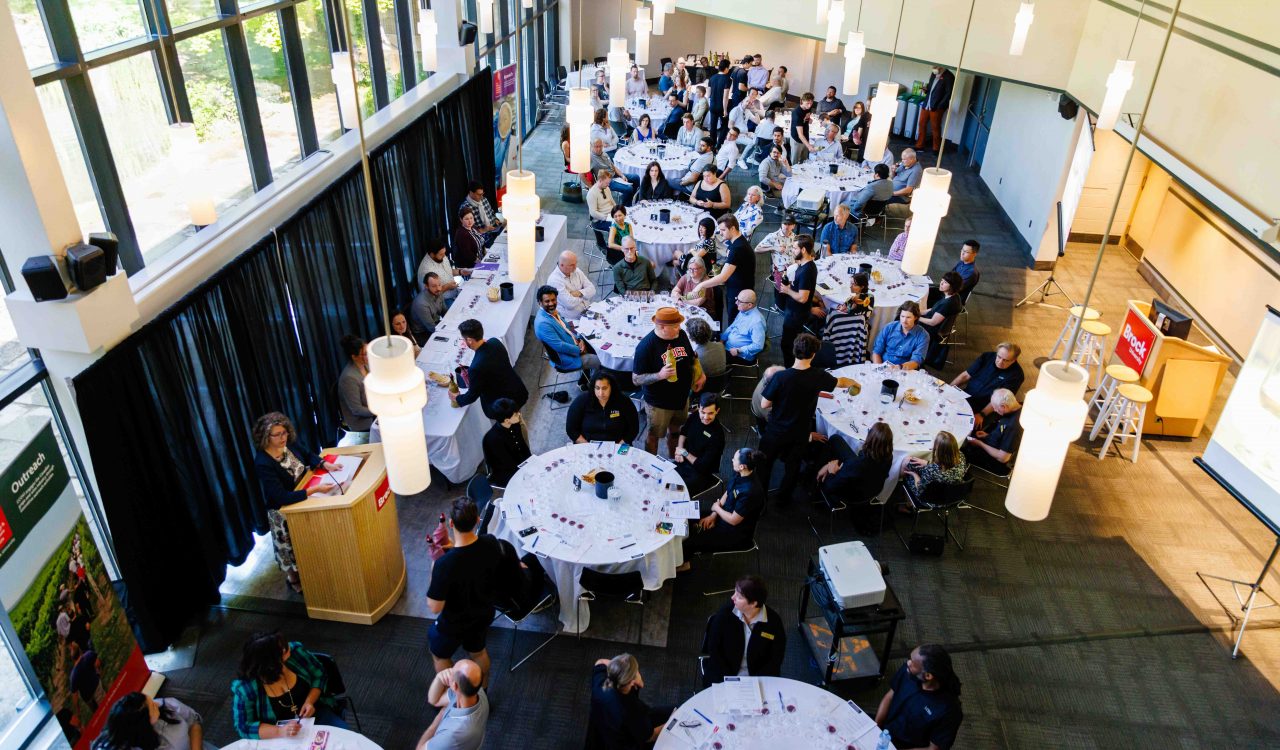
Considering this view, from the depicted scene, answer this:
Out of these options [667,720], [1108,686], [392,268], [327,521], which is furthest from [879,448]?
[392,268]

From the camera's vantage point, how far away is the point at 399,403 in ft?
10.3

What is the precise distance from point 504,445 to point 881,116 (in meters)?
4.12

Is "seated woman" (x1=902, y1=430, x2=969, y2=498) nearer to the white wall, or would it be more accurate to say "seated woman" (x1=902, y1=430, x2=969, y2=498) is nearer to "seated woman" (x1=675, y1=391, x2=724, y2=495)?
"seated woman" (x1=675, y1=391, x2=724, y2=495)

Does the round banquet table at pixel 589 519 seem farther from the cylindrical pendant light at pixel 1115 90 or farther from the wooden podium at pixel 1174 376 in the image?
the cylindrical pendant light at pixel 1115 90

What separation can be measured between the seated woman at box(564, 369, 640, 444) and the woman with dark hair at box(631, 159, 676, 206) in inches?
201

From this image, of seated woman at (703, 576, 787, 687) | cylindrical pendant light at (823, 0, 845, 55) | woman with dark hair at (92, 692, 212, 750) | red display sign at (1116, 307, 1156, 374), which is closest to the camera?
woman with dark hair at (92, 692, 212, 750)

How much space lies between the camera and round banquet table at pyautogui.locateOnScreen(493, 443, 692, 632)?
16.8 ft

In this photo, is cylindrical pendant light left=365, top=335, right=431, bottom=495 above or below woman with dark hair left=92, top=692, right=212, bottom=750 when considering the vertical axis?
above

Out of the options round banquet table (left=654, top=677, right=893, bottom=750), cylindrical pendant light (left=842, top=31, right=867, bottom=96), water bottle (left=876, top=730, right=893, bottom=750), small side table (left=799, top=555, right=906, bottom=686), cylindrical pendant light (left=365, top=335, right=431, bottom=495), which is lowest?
small side table (left=799, top=555, right=906, bottom=686)

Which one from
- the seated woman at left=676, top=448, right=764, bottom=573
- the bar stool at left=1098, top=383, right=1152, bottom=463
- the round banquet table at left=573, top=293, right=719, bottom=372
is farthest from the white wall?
the seated woman at left=676, top=448, right=764, bottom=573

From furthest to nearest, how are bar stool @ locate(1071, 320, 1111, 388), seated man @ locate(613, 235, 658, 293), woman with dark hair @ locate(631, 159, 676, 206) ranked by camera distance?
woman with dark hair @ locate(631, 159, 676, 206), seated man @ locate(613, 235, 658, 293), bar stool @ locate(1071, 320, 1111, 388)

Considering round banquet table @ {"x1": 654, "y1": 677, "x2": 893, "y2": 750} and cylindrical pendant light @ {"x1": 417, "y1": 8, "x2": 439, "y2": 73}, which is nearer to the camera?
round banquet table @ {"x1": 654, "y1": 677, "x2": 893, "y2": 750}

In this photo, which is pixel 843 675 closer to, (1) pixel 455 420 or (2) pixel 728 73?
(1) pixel 455 420

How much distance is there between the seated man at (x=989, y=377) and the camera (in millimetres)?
7082
